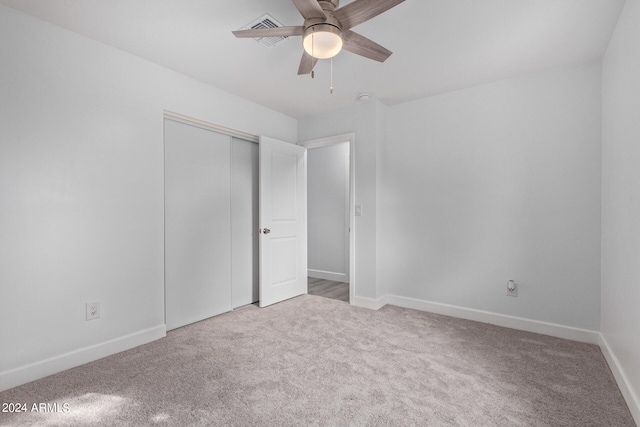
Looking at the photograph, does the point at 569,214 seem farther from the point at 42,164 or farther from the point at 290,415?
the point at 42,164

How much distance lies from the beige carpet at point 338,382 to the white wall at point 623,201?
0.30 meters

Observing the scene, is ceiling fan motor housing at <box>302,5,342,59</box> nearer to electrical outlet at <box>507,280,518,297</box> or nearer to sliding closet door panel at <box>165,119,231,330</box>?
sliding closet door panel at <box>165,119,231,330</box>

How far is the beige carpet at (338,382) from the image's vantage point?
64.9 inches

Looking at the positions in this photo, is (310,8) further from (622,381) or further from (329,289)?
(329,289)

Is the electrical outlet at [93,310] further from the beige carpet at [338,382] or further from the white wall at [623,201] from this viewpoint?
the white wall at [623,201]

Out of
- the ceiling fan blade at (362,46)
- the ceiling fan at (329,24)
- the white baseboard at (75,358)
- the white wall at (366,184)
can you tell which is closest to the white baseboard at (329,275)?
the white wall at (366,184)

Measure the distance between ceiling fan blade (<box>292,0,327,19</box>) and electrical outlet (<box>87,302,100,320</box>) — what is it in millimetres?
2519

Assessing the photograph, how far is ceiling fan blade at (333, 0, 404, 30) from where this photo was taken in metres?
1.53

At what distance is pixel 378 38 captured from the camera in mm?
2277

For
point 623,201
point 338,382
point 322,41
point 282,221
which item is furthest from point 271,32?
point 623,201

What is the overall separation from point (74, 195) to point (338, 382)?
2.33 meters

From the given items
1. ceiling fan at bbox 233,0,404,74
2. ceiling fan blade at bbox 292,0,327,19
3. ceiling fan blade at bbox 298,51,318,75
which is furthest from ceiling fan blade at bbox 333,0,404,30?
ceiling fan blade at bbox 298,51,318,75

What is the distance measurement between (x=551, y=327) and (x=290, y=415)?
8.32 ft

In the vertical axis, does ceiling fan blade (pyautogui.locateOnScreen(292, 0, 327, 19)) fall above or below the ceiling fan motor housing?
above
